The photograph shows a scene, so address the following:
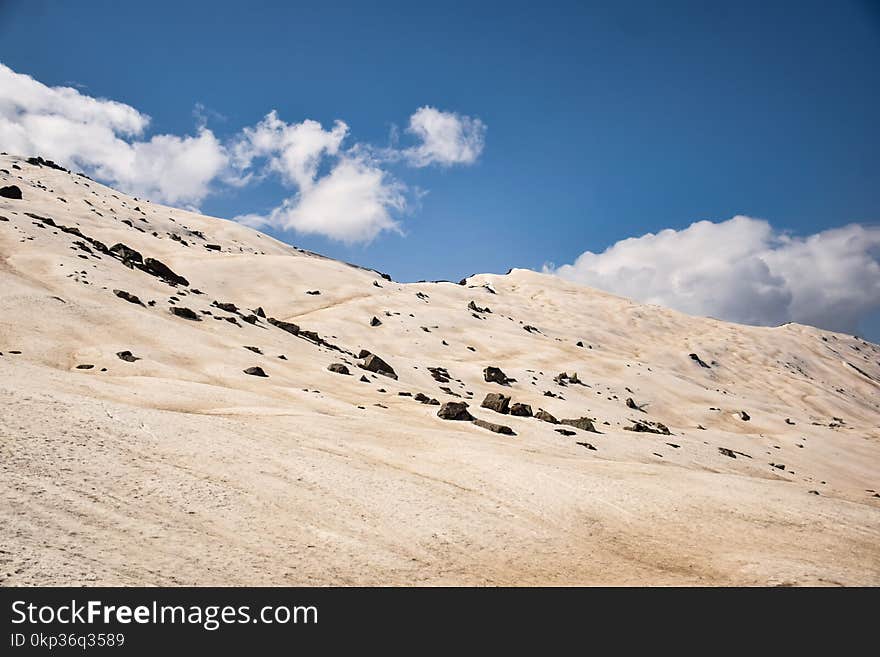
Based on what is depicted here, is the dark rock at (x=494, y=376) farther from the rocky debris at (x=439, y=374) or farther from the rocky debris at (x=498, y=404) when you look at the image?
the rocky debris at (x=498, y=404)

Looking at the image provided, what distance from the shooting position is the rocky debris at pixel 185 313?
3856 cm

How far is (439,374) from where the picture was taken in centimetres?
4850

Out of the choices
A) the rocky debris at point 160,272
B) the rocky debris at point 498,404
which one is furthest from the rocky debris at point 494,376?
the rocky debris at point 160,272

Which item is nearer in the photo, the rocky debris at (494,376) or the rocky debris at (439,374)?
the rocky debris at (439,374)

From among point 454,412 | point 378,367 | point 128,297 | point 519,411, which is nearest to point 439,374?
point 378,367

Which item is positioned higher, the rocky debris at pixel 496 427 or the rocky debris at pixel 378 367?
the rocky debris at pixel 378 367

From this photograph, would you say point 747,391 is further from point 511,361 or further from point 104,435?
point 104,435

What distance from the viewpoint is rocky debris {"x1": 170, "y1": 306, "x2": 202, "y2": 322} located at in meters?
38.6

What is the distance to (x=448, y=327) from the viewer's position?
7631 centimetres

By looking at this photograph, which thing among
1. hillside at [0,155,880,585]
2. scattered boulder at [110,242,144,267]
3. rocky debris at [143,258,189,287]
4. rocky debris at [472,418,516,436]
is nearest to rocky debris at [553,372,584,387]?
hillside at [0,155,880,585]

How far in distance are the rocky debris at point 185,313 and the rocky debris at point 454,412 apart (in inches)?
916

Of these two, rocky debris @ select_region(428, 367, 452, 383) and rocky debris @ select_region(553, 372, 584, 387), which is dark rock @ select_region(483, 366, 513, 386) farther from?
rocky debris @ select_region(553, 372, 584, 387)

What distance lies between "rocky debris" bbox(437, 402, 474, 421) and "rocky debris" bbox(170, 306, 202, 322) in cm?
2327

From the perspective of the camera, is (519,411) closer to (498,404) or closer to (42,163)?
(498,404)
